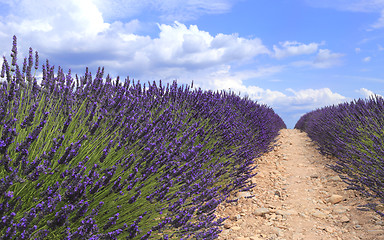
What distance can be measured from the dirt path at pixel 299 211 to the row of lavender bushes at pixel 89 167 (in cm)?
59

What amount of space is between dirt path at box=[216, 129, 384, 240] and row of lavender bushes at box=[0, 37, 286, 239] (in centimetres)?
59

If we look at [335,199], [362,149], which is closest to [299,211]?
[335,199]

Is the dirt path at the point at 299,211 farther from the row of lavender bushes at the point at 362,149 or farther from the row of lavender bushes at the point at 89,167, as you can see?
the row of lavender bushes at the point at 89,167

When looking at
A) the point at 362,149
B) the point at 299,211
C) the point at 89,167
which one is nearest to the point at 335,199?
the point at 299,211

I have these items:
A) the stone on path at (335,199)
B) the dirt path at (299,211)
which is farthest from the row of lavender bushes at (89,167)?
the stone on path at (335,199)

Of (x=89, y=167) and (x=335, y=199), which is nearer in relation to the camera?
(x=89, y=167)

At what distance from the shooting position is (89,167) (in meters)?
1.94

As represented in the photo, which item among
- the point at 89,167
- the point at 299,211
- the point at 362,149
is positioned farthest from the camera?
the point at 362,149

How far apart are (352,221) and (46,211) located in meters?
3.55

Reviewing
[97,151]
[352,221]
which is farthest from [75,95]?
[352,221]

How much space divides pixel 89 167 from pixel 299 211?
9.98ft

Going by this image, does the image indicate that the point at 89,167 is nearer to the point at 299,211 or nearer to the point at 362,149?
the point at 299,211

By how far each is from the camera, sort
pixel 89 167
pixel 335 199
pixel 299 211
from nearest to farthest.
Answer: pixel 89 167, pixel 299 211, pixel 335 199

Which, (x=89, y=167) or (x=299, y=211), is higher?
(x=89, y=167)
